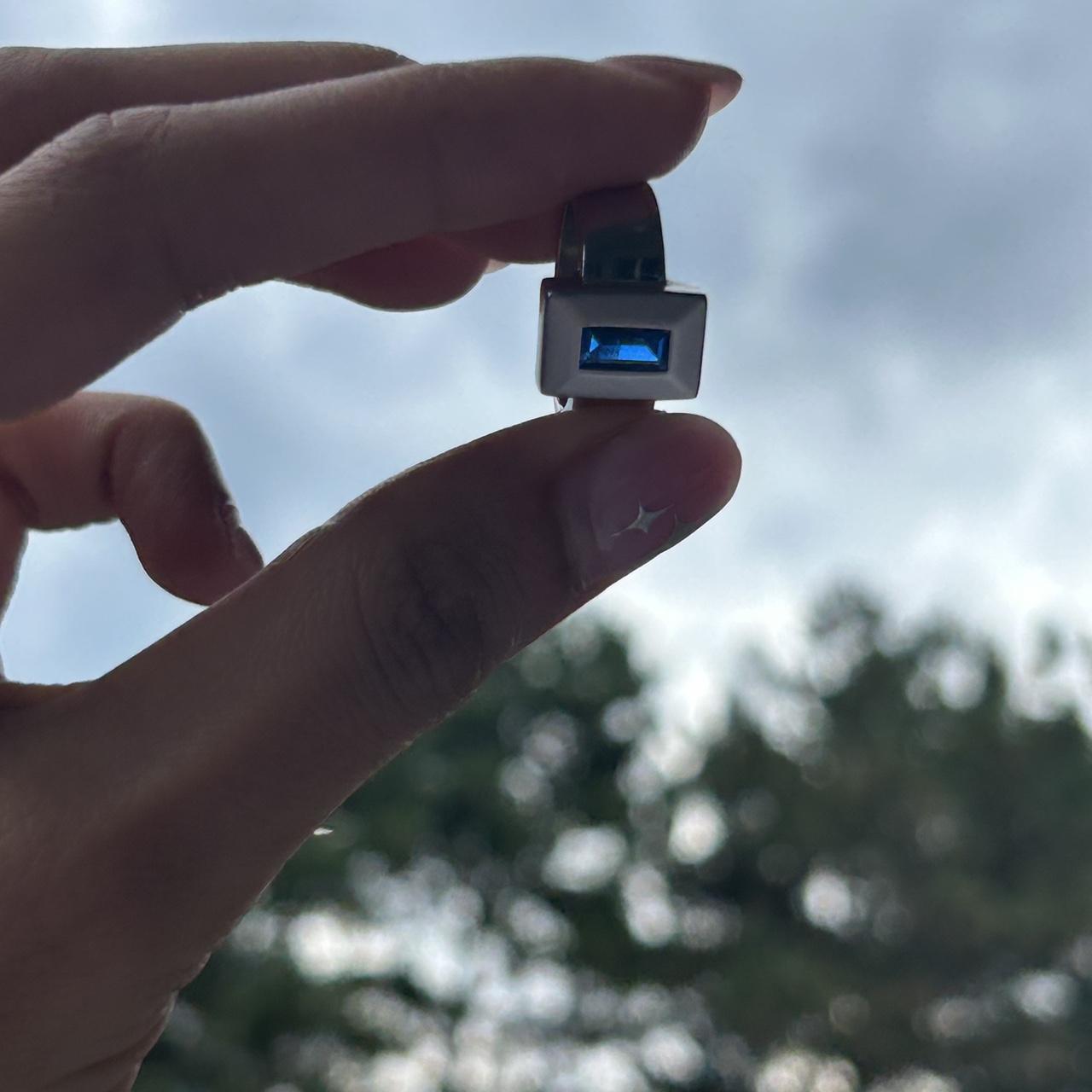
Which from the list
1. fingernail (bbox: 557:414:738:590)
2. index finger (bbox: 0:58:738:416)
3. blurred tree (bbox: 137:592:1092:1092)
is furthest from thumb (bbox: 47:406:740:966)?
blurred tree (bbox: 137:592:1092:1092)

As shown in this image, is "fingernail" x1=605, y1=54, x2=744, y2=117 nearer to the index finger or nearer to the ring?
the index finger

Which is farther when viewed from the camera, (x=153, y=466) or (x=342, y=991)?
(x=342, y=991)

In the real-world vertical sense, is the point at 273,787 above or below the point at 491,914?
above

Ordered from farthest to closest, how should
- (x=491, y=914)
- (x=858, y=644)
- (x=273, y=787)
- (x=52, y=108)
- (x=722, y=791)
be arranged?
(x=858, y=644), (x=722, y=791), (x=491, y=914), (x=52, y=108), (x=273, y=787)

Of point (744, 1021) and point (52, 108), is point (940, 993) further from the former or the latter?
point (52, 108)

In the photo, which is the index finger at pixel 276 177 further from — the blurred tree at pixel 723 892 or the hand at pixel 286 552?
the blurred tree at pixel 723 892

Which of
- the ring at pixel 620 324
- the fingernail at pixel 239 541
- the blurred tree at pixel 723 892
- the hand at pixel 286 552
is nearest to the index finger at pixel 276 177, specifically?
the hand at pixel 286 552

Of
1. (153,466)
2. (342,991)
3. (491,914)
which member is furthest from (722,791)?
(153,466)

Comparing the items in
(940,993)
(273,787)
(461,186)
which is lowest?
(940,993)
